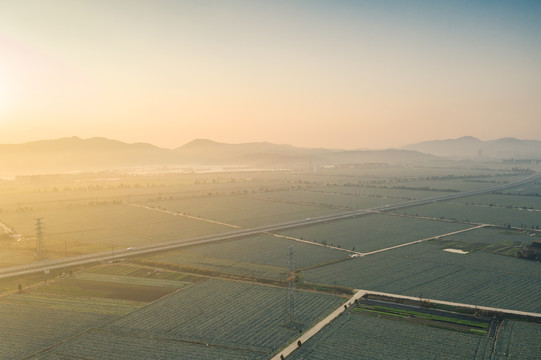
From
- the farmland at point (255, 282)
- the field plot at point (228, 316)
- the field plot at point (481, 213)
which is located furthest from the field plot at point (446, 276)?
the field plot at point (481, 213)

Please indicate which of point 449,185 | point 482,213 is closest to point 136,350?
point 482,213

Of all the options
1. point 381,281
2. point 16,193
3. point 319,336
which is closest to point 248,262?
point 381,281

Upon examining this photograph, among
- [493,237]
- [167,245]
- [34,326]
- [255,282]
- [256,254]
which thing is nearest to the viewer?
[34,326]

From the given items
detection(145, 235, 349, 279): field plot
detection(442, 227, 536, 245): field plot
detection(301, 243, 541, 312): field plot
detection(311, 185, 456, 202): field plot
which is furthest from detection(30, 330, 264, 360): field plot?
detection(311, 185, 456, 202): field plot

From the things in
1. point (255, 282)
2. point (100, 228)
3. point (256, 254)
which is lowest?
point (255, 282)

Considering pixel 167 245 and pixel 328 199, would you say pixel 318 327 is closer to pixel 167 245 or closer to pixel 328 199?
pixel 167 245
